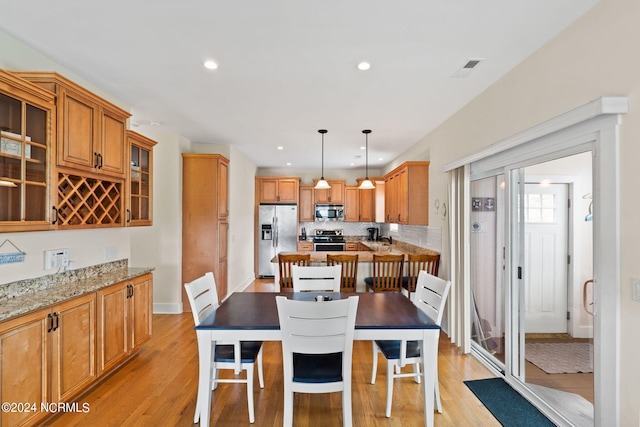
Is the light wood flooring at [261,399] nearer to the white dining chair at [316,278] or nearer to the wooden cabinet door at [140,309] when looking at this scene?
the wooden cabinet door at [140,309]

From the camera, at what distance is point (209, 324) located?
2094 millimetres

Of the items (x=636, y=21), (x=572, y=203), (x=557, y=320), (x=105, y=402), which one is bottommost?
(x=105, y=402)

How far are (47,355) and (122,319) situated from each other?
0.83 m

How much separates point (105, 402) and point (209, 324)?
136 centimetres

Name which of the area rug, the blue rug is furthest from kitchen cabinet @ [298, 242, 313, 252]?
the area rug

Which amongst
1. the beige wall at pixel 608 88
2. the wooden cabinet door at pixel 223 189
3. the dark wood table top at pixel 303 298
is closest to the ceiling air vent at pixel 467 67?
the beige wall at pixel 608 88

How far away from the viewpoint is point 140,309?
10.7ft

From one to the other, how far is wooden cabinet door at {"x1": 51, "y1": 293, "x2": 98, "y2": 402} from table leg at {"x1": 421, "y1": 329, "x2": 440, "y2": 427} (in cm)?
254

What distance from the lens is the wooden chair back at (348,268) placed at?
389 cm

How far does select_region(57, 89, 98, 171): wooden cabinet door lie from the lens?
2.37 meters

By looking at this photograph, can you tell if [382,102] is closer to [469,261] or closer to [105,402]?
[469,261]

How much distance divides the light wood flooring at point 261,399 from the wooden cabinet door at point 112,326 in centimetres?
24

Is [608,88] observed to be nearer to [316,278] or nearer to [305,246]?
[316,278]

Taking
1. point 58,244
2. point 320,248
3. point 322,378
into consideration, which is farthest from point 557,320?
point 320,248
